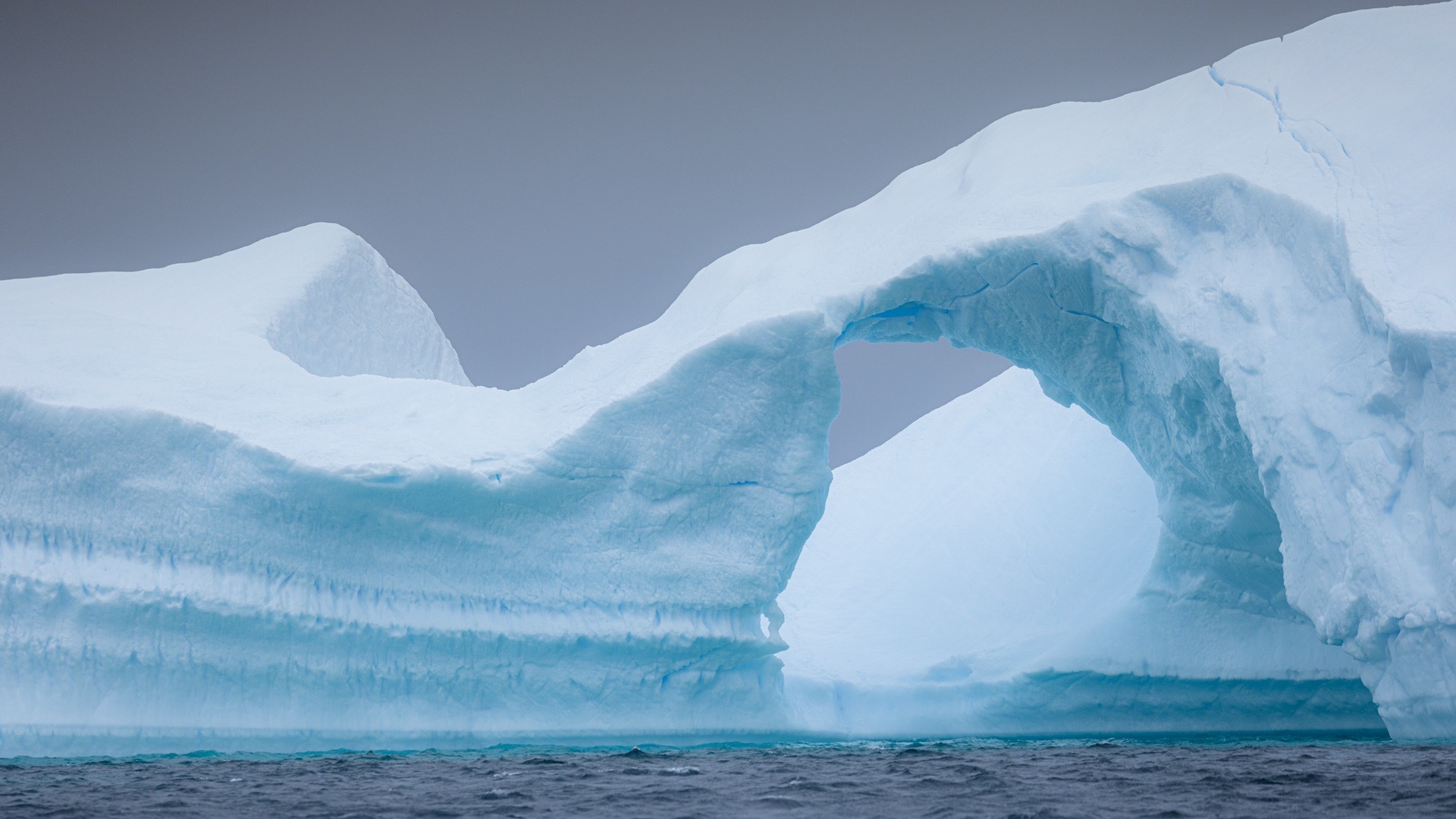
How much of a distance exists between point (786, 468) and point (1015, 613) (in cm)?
384

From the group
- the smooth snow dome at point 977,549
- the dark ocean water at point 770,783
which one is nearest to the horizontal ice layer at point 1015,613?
the smooth snow dome at point 977,549

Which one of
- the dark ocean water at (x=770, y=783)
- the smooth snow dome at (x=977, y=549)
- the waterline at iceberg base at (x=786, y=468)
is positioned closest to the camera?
the dark ocean water at (x=770, y=783)

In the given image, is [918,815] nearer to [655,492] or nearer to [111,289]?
[655,492]

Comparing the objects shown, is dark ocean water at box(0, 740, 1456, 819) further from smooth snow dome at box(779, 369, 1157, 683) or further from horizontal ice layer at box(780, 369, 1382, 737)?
smooth snow dome at box(779, 369, 1157, 683)

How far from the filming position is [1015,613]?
1144 centimetres

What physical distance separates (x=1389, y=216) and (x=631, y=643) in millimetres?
5953

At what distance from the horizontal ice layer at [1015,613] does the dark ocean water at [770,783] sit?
2.65 meters

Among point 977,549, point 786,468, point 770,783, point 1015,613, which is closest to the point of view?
point 770,783

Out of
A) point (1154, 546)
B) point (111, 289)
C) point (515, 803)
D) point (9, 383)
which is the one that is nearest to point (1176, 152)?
point (1154, 546)

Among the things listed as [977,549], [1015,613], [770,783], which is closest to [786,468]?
[1015,613]

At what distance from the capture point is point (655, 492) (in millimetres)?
8680

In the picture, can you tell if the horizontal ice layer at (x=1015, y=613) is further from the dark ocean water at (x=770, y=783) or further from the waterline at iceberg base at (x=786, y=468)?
the dark ocean water at (x=770, y=783)

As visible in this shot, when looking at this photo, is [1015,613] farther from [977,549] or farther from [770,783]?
[770,783]

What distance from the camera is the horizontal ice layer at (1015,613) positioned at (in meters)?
9.56
